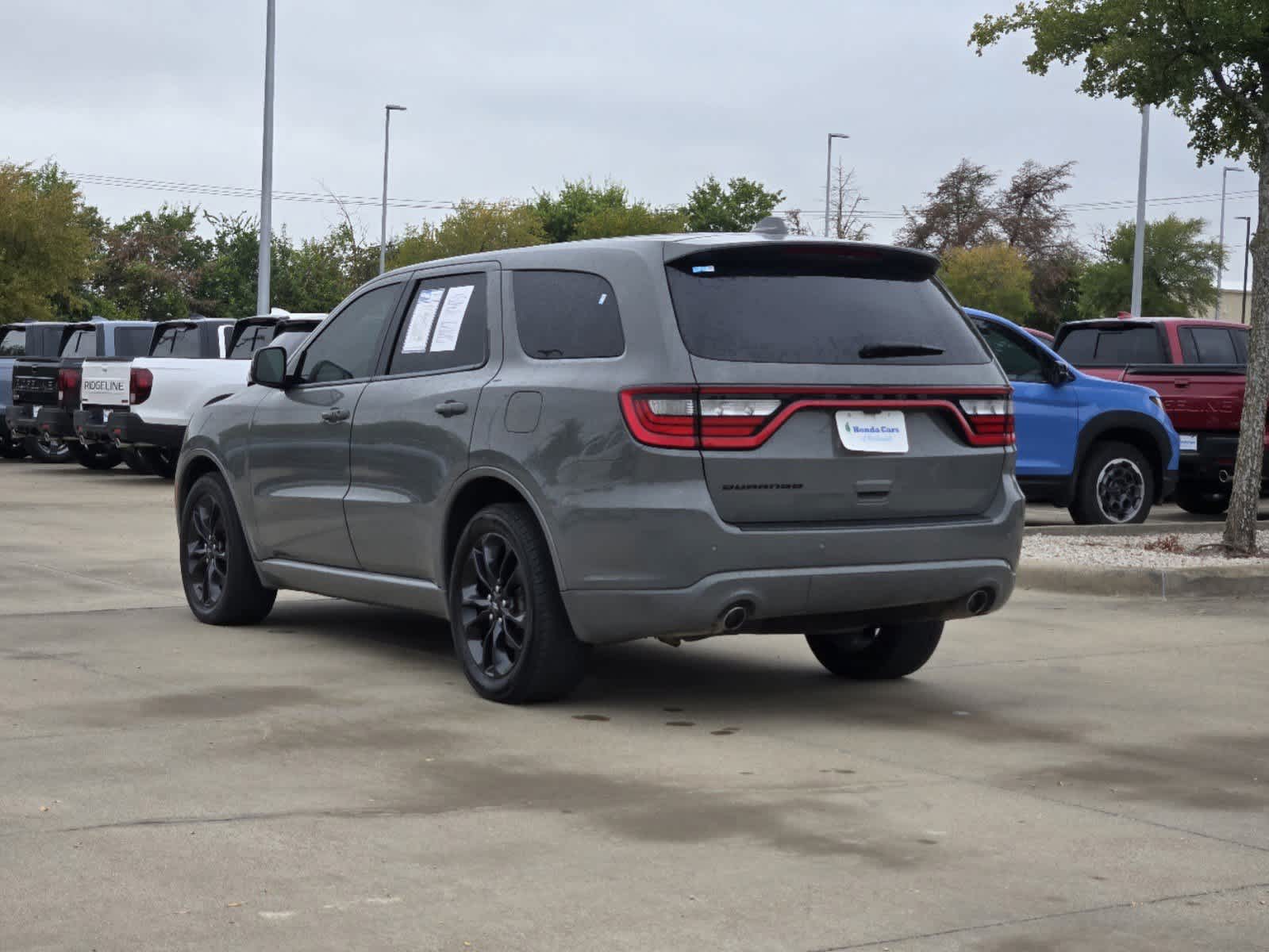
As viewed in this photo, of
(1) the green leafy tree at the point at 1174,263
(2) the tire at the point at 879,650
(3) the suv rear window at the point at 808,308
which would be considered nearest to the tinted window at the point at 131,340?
(2) the tire at the point at 879,650

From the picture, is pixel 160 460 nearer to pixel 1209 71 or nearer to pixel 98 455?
pixel 98 455

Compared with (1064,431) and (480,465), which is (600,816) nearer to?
(480,465)

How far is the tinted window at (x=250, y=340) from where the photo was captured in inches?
776

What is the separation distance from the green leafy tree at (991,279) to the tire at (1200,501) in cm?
4598

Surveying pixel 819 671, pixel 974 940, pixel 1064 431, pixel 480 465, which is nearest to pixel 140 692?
pixel 480 465

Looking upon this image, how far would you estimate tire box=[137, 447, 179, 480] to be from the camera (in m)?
21.5

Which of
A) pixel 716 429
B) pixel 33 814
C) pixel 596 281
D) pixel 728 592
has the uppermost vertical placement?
pixel 596 281

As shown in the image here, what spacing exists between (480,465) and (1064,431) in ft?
29.1

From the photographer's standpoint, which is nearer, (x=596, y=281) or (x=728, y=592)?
(x=728, y=592)

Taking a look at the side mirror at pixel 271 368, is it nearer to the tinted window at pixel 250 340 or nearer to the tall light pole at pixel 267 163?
the tinted window at pixel 250 340

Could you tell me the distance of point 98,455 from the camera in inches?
953

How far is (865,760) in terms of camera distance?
6.21 metres

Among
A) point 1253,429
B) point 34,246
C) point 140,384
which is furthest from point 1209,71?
point 34,246

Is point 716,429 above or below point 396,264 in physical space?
below
